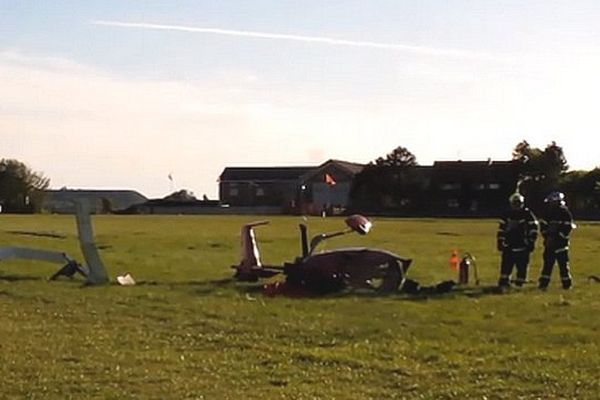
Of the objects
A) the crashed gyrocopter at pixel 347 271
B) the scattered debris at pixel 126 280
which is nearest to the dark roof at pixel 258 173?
the scattered debris at pixel 126 280

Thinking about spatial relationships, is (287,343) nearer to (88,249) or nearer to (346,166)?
(88,249)

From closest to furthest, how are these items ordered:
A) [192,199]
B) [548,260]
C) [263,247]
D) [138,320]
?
[138,320] < [548,260] < [263,247] < [192,199]

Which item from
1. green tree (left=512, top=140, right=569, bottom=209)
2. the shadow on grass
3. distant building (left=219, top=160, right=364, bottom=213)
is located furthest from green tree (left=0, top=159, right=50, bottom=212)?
the shadow on grass

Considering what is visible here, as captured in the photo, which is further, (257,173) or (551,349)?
(257,173)

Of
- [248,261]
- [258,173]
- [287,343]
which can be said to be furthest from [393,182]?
[287,343]

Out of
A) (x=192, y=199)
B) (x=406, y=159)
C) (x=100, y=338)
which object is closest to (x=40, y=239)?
(x=100, y=338)

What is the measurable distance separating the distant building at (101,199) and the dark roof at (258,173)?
40.0 ft

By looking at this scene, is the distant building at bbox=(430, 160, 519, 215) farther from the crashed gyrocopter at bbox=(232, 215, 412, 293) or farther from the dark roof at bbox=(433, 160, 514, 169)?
the crashed gyrocopter at bbox=(232, 215, 412, 293)

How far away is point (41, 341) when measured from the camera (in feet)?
52.9

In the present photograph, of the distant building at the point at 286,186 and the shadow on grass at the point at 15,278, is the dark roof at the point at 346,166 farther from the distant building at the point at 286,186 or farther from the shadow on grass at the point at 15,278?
the shadow on grass at the point at 15,278

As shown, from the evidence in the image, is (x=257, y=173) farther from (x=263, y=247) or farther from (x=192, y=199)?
(x=263, y=247)

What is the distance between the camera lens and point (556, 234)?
24.4 metres

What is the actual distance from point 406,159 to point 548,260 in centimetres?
10365

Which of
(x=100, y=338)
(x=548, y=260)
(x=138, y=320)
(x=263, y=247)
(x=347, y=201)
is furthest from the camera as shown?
(x=347, y=201)
